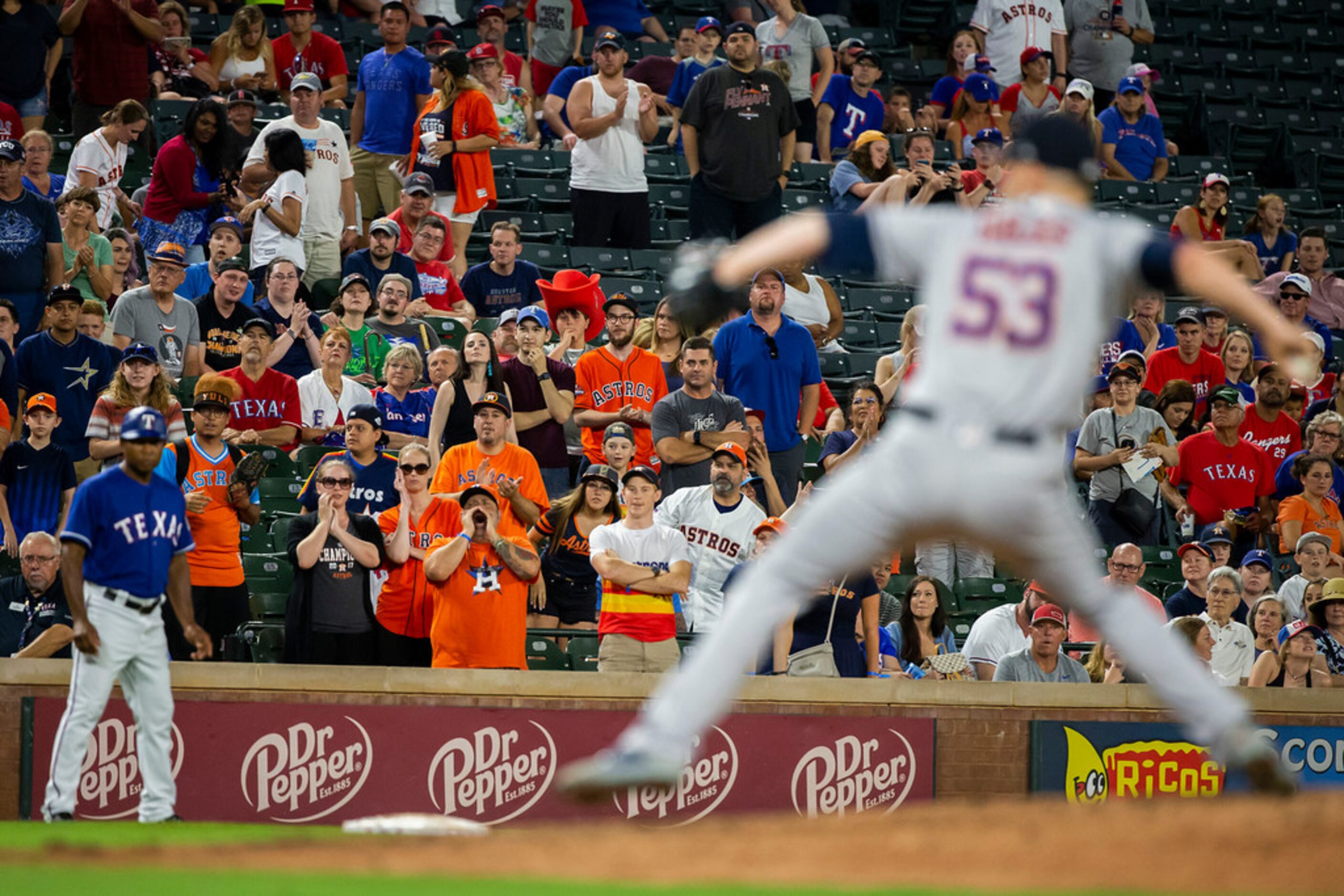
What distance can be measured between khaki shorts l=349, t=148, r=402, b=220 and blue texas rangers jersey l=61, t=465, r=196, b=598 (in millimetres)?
6932

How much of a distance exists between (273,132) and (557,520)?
4418 mm

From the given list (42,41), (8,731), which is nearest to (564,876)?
(8,731)

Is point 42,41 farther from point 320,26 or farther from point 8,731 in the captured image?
point 8,731

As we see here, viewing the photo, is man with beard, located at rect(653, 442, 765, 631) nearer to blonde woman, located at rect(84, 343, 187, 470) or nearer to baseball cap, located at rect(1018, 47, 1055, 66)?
blonde woman, located at rect(84, 343, 187, 470)

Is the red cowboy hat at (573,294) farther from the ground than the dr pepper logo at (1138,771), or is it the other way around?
the red cowboy hat at (573,294)

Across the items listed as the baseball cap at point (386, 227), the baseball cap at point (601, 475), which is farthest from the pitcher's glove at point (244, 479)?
the baseball cap at point (386, 227)

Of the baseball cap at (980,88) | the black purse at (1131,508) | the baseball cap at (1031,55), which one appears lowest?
the black purse at (1131,508)

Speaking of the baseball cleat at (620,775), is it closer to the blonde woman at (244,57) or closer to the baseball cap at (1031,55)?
the blonde woman at (244,57)

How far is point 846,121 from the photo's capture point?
1653cm

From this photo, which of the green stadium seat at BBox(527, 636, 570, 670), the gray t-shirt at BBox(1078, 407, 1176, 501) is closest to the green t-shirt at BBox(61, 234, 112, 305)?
the green stadium seat at BBox(527, 636, 570, 670)

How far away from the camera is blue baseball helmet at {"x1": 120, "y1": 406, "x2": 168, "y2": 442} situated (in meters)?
7.58

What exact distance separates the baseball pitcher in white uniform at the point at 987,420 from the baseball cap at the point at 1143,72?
12944 millimetres

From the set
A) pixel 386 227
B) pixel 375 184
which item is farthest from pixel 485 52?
pixel 386 227

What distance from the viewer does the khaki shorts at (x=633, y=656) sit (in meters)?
9.22
